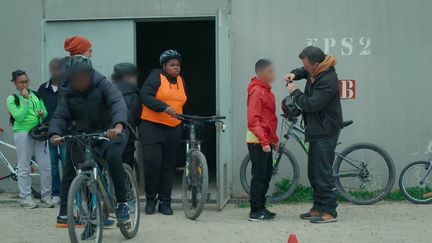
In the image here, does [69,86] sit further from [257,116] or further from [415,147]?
[415,147]

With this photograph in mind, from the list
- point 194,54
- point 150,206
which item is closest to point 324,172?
point 150,206

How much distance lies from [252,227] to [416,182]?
2824mm

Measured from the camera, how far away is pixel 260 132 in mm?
7836

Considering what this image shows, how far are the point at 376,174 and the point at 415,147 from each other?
697 millimetres

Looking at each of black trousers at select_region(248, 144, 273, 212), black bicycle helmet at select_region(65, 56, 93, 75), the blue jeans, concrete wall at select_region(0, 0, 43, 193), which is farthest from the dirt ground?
concrete wall at select_region(0, 0, 43, 193)

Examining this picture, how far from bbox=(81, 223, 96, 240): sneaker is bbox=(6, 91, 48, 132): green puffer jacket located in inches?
125

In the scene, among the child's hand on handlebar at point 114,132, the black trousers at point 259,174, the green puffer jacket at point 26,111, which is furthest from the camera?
the green puffer jacket at point 26,111

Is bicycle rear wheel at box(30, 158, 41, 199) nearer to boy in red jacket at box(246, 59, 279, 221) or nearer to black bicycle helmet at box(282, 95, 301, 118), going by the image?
boy in red jacket at box(246, 59, 279, 221)

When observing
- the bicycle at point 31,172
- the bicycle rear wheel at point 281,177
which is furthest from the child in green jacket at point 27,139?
the bicycle rear wheel at point 281,177

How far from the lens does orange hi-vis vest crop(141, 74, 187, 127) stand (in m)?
8.42

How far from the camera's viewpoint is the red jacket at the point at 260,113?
7863 mm

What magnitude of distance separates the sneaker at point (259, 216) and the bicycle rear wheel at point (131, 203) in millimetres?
1529

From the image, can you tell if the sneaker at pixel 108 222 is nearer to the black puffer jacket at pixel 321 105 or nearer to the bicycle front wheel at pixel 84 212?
the bicycle front wheel at pixel 84 212

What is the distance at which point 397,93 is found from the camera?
950 centimetres
